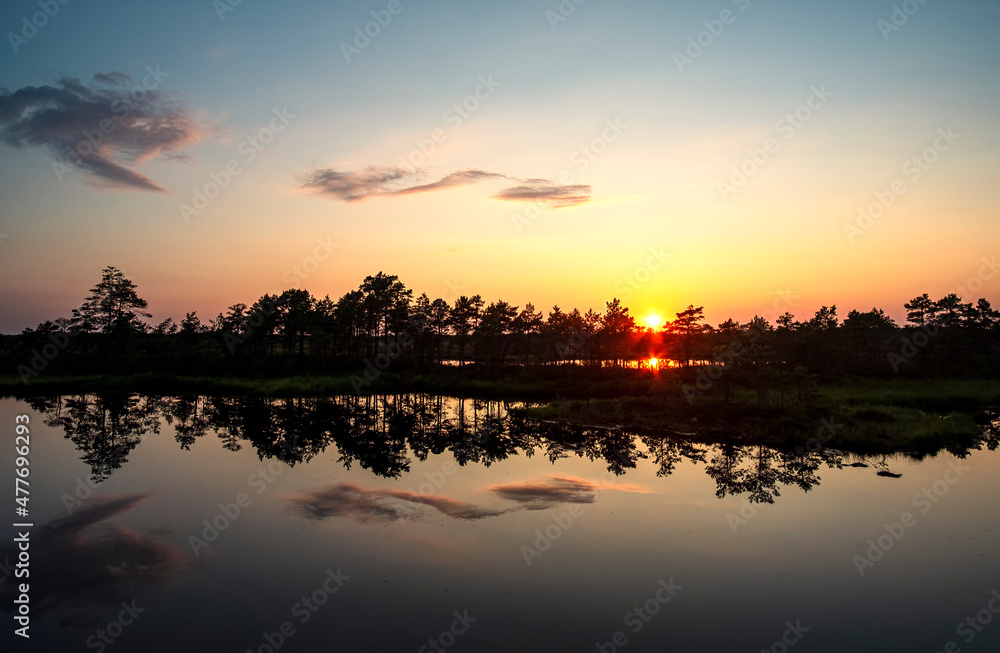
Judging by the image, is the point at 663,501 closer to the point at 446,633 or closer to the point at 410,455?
the point at 446,633

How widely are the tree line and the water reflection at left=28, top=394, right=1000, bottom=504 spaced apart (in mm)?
28671

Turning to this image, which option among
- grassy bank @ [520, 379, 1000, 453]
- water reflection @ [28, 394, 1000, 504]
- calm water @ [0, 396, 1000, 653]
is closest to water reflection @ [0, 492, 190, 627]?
calm water @ [0, 396, 1000, 653]

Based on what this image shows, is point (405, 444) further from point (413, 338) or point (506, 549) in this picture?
point (413, 338)

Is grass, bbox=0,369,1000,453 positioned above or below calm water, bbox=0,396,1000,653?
above

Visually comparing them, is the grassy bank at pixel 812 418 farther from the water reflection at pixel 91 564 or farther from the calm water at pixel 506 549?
the water reflection at pixel 91 564

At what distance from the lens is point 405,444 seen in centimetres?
2852

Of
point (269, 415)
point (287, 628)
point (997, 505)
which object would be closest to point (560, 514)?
point (287, 628)

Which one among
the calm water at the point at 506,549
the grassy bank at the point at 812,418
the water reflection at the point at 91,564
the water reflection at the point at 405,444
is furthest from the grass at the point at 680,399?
the water reflection at the point at 91,564

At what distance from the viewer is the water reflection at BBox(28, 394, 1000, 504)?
19281mm

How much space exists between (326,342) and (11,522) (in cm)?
5815

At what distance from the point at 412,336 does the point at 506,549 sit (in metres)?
67.9

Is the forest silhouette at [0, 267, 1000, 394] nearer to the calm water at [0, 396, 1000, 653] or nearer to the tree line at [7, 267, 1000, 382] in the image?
the tree line at [7, 267, 1000, 382]

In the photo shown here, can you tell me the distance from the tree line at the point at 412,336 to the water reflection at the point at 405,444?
94.1ft

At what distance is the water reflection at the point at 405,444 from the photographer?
19281 mm
